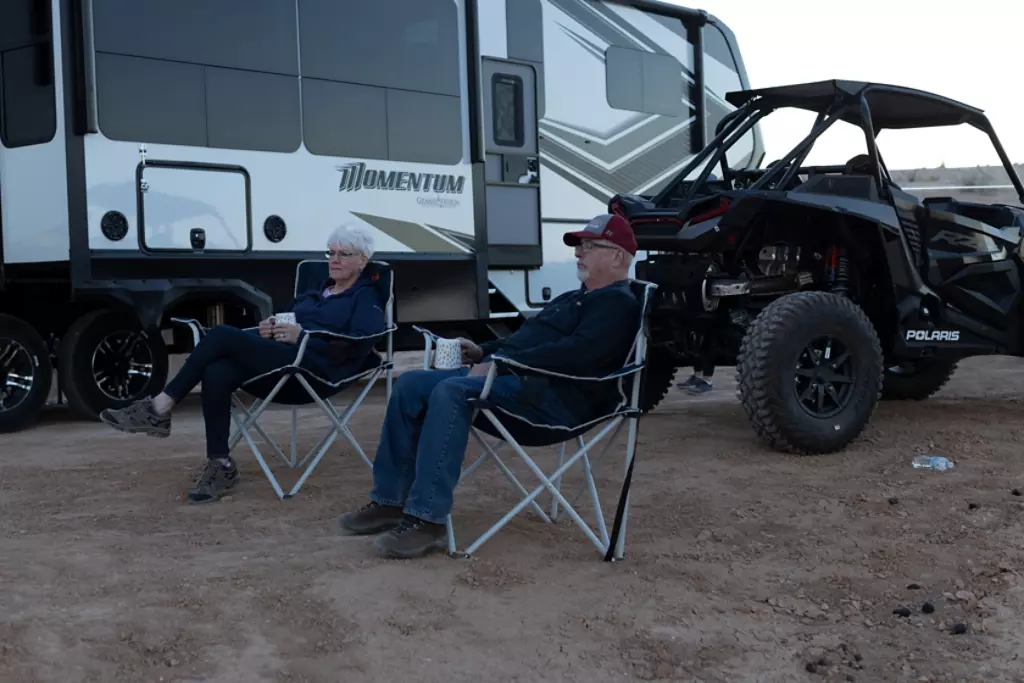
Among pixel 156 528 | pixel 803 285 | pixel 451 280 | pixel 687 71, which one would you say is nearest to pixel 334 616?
pixel 156 528

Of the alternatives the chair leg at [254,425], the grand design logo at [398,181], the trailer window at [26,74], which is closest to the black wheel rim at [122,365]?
the trailer window at [26,74]

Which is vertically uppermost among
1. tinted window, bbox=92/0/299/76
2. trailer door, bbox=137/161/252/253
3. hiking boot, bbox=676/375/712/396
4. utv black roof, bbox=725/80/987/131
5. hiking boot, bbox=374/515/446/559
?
tinted window, bbox=92/0/299/76

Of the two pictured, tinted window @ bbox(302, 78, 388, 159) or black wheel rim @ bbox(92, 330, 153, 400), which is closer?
black wheel rim @ bbox(92, 330, 153, 400)

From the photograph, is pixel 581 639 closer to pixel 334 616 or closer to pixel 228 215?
pixel 334 616

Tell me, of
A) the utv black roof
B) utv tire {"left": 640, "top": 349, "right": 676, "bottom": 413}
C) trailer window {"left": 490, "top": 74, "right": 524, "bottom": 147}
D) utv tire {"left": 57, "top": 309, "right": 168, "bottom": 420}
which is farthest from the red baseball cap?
trailer window {"left": 490, "top": 74, "right": 524, "bottom": 147}

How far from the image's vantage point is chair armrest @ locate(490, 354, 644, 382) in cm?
331

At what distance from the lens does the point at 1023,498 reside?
4.15 metres

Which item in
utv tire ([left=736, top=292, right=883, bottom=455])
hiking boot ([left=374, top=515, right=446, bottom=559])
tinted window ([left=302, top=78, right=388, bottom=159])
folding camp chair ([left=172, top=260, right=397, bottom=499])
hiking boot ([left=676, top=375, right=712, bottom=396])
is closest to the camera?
hiking boot ([left=374, top=515, right=446, bottom=559])

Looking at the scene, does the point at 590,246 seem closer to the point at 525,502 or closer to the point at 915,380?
the point at 525,502

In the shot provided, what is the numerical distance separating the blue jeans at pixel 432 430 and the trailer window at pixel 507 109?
4.39 meters

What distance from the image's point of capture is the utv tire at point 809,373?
4980 millimetres

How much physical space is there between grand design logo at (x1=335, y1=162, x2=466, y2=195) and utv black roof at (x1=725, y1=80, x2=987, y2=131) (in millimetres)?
2093

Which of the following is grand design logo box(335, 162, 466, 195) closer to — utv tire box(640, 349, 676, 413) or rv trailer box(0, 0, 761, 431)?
rv trailer box(0, 0, 761, 431)

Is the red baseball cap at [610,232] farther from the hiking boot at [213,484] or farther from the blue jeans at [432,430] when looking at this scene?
the hiking boot at [213,484]
